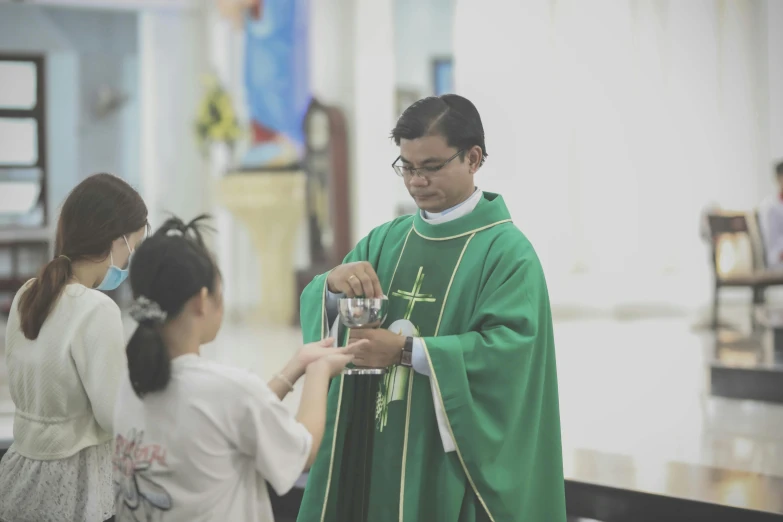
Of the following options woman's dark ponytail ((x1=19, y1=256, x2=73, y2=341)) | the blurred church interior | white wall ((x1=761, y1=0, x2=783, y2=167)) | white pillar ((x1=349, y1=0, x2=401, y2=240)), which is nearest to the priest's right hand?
woman's dark ponytail ((x1=19, y1=256, x2=73, y2=341))

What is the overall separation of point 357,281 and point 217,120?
7721mm

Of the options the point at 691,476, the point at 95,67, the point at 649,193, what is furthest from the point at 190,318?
the point at 95,67

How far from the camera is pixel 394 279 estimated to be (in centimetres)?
219

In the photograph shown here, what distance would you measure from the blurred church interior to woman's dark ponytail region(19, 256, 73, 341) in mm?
4616

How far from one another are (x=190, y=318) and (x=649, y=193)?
852 cm

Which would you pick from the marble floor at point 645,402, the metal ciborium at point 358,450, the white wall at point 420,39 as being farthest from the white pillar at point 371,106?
the metal ciborium at point 358,450

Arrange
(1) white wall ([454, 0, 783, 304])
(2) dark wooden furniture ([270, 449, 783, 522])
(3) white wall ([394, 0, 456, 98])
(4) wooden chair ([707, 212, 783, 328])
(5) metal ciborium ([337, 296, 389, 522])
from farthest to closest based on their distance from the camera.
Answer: (3) white wall ([394, 0, 456, 98]), (1) white wall ([454, 0, 783, 304]), (4) wooden chair ([707, 212, 783, 328]), (2) dark wooden furniture ([270, 449, 783, 522]), (5) metal ciborium ([337, 296, 389, 522])

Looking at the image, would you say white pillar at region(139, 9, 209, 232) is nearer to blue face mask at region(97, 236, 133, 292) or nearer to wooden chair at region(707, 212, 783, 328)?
wooden chair at region(707, 212, 783, 328)

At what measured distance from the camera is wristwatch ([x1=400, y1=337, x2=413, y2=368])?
6.39 feet

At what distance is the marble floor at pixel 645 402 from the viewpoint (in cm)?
375

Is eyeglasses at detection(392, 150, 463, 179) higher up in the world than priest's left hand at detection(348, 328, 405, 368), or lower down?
higher up

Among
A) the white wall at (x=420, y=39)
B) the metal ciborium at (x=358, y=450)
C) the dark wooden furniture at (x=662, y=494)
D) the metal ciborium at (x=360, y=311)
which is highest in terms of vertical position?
the white wall at (x=420, y=39)

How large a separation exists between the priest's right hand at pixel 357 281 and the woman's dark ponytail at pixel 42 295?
57 cm

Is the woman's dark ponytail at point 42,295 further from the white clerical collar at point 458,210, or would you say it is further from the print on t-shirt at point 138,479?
the white clerical collar at point 458,210
